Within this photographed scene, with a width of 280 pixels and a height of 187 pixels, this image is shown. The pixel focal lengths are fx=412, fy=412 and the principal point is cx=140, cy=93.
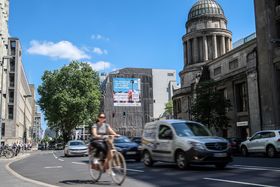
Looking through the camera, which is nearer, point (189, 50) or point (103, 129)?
point (103, 129)

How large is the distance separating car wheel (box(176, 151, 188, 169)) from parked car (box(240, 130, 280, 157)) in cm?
1076

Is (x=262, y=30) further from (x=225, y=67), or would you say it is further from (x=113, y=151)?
(x=113, y=151)

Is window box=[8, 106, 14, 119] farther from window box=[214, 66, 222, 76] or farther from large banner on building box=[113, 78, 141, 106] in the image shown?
window box=[214, 66, 222, 76]

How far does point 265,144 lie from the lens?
24.5 meters

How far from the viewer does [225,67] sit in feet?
165

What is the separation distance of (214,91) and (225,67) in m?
8.77

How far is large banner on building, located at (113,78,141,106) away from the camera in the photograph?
82562 millimetres

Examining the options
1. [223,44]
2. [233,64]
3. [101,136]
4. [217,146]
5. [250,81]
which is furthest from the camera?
[223,44]

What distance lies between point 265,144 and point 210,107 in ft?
55.0

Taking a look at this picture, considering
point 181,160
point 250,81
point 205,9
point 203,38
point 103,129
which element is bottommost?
point 181,160

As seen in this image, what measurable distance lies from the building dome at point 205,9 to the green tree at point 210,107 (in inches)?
1276

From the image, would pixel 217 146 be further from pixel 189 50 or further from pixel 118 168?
pixel 189 50

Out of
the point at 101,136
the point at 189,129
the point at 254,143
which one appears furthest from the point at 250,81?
the point at 101,136

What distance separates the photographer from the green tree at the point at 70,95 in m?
75.3
